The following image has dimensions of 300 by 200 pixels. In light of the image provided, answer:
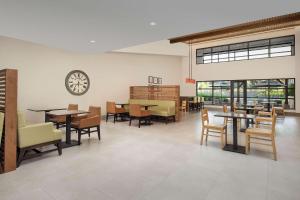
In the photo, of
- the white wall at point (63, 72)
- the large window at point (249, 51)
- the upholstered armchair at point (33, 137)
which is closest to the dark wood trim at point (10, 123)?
the upholstered armchair at point (33, 137)

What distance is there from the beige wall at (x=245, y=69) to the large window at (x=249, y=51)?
25 cm

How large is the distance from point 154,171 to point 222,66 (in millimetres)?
10715

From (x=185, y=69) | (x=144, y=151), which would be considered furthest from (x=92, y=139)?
(x=185, y=69)

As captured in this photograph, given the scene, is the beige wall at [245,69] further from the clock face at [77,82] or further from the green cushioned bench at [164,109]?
the clock face at [77,82]

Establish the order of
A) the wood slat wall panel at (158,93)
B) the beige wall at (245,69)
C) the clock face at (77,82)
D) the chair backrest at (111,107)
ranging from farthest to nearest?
the beige wall at (245,69) → the wood slat wall panel at (158,93) → the chair backrest at (111,107) → the clock face at (77,82)

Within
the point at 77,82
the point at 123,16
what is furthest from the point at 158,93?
the point at 123,16

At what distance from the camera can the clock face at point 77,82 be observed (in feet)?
25.3

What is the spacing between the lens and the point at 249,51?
11266mm

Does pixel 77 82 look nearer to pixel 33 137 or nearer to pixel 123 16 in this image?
pixel 33 137

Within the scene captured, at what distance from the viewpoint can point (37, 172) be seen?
10.2ft

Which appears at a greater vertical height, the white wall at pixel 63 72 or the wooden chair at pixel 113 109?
the white wall at pixel 63 72

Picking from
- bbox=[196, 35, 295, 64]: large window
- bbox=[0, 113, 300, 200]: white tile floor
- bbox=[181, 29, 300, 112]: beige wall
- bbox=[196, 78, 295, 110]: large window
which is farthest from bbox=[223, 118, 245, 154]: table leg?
bbox=[196, 35, 295, 64]: large window

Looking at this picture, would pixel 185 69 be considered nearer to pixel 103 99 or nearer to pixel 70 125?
pixel 103 99

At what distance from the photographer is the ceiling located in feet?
9.05
